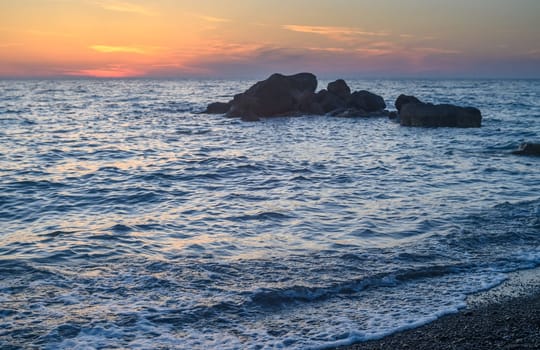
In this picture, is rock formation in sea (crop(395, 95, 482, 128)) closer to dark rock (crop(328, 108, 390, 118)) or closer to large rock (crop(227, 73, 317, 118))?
dark rock (crop(328, 108, 390, 118))

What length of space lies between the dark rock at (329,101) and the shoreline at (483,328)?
132 feet

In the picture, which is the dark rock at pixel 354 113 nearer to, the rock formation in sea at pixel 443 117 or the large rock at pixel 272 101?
the large rock at pixel 272 101

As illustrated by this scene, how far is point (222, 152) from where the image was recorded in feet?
77.6

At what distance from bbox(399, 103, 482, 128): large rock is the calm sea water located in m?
13.1

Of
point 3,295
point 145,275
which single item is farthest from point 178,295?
point 3,295

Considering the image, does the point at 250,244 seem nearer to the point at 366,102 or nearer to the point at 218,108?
the point at 366,102

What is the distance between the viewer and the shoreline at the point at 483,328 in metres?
5.80

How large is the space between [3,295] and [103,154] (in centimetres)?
1595

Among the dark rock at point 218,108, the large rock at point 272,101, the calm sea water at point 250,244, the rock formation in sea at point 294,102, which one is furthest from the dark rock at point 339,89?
the calm sea water at point 250,244

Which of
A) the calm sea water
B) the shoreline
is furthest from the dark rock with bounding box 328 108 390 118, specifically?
the shoreline

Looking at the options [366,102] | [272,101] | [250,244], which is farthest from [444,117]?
[250,244]

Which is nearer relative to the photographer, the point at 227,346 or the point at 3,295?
the point at 227,346

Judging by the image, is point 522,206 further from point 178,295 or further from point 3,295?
point 3,295

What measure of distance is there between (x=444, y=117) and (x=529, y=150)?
1339 cm
